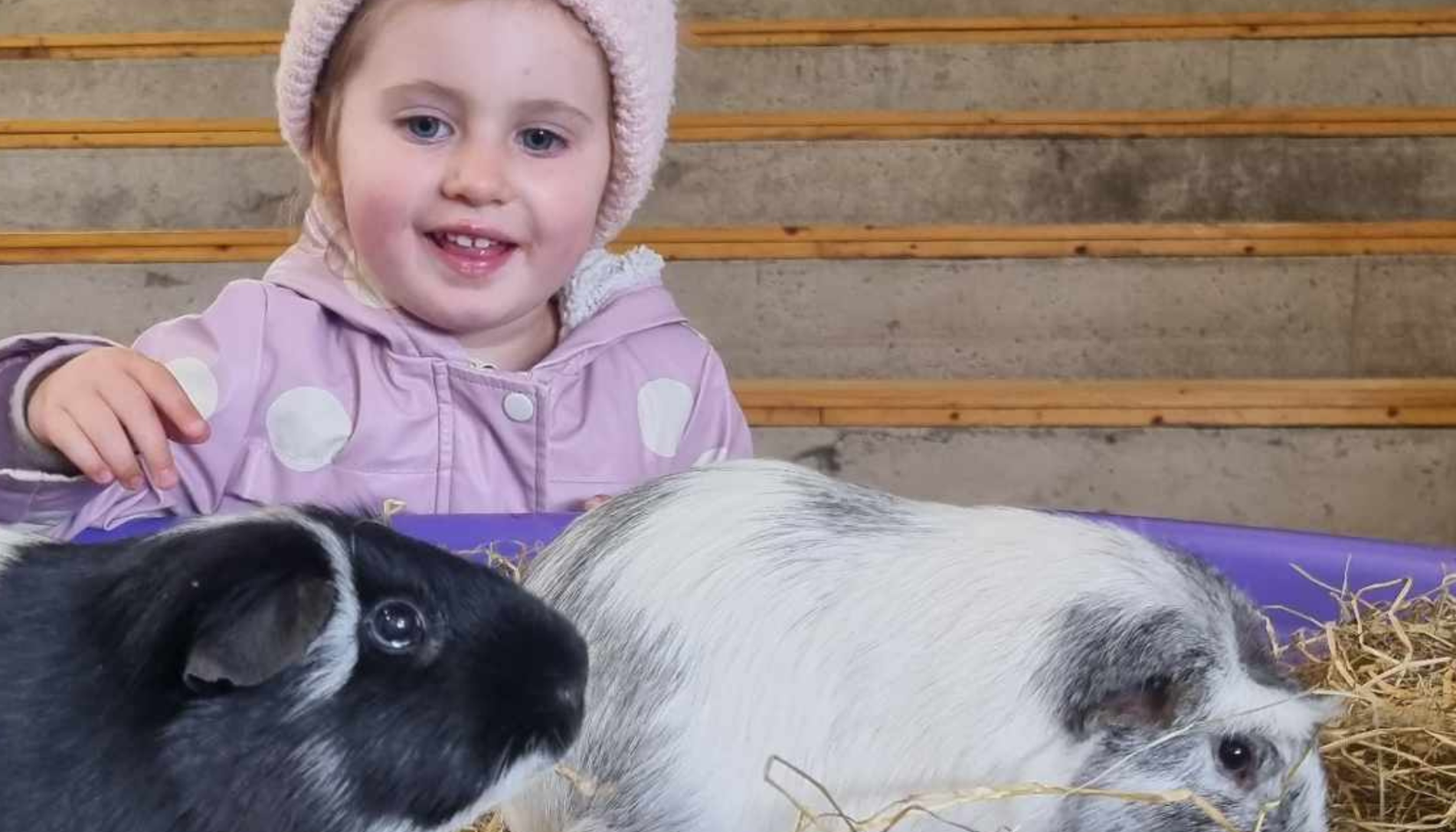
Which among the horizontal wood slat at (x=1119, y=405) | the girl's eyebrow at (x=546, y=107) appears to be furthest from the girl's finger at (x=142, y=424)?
the horizontal wood slat at (x=1119, y=405)

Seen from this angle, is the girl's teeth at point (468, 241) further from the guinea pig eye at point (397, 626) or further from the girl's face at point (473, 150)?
the guinea pig eye at point (397, 626)

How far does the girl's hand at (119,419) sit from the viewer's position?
2.89ft

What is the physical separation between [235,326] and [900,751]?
0.79m

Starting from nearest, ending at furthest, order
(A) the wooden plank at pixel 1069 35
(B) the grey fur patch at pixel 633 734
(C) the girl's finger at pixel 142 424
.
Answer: (B) the grey fur patch at pixel 633 734 → (C) the girl's finger at pixel 142 424 → (A) the wooden plank at pixel 1069 35

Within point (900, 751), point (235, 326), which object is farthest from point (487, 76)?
point (900, 751)

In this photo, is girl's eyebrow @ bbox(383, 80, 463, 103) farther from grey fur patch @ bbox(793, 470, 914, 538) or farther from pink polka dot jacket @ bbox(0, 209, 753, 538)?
grey fur patch @ bbox(793, 470, 914, 538)

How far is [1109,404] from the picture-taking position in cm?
219

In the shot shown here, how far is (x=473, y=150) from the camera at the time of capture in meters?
1.06

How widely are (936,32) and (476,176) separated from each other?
1851mm

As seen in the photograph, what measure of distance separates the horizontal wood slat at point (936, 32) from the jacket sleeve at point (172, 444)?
59.9 inches

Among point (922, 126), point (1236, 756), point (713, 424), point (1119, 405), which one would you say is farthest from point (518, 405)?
point (922, 126)

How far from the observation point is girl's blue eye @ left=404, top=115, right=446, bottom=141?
1.07 meters

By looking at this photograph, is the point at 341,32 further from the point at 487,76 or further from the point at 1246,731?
the point at 1246,731

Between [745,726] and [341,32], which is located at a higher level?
[341,32]
